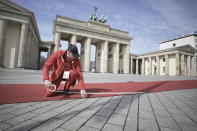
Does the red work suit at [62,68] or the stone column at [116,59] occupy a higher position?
the stone column at [116,59]

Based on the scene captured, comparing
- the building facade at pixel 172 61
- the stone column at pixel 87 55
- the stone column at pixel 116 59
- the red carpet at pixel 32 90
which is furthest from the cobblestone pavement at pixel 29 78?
the building facade at pixel 172 61

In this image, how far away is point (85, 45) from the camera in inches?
1299

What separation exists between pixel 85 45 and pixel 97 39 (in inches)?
160

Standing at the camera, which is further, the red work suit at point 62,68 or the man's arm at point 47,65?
the red work suit at point 62,68

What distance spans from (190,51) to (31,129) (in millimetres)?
53309

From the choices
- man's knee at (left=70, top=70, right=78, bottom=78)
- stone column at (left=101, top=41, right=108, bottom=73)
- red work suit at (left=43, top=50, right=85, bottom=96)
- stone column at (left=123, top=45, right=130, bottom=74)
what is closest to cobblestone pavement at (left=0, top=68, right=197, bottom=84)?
red work suit at (left=43, top=50, right=85, bottom=96)

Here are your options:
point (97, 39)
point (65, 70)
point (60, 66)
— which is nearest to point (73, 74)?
point (65, 70)

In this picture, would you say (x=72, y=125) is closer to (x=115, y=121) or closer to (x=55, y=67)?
(x=115, y=121)

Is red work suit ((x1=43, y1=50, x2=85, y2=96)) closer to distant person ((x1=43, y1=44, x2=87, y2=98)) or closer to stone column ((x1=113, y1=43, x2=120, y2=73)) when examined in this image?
distant person ((x1=43, y1=44, x2=87, y2=98))

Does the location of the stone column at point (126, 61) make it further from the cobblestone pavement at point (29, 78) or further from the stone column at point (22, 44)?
the stone column at point (22, 44)

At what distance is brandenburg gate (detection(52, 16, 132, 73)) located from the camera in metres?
29.7

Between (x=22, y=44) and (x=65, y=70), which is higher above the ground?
(x=22, y=44)

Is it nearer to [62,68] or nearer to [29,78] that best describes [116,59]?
[29,78]

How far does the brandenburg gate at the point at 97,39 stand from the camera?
97.3 ft
